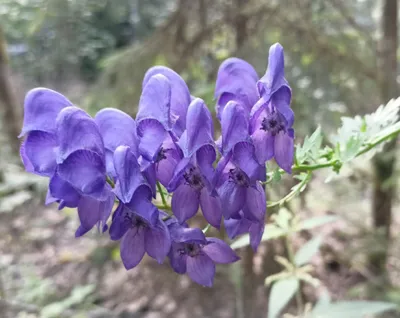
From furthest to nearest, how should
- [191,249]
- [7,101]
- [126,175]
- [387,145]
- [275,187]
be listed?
[7,101]
[387,145]
[275,187]
[191,249]
[126,175]

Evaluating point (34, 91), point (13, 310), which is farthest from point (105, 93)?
point (34, 91)

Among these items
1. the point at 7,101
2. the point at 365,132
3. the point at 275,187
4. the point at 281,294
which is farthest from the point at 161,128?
the point at 7,101

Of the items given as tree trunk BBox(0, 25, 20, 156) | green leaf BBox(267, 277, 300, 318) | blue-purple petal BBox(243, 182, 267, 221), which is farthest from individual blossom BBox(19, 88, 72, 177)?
tree trunk BBox(0, 25, 20, 156)

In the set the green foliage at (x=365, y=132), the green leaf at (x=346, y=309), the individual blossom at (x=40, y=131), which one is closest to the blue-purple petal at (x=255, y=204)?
the green foliage at (x=365, y=132)

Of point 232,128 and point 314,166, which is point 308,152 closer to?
point 314,166

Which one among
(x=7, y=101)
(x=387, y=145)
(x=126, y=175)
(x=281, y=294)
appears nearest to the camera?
(x=126, y=175)

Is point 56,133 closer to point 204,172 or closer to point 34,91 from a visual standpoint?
point 34,91

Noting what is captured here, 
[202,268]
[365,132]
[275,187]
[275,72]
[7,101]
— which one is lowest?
[7,101]
